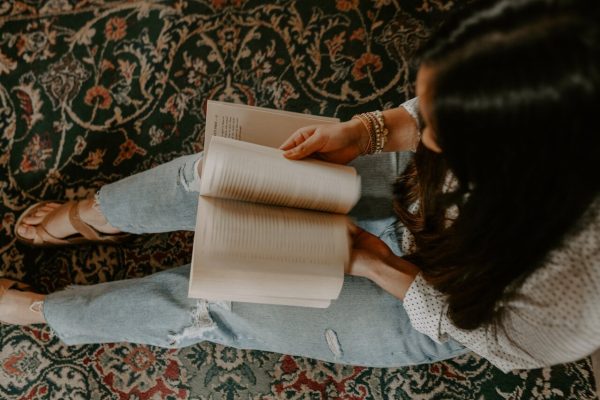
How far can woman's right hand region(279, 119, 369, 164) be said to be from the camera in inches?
25.1

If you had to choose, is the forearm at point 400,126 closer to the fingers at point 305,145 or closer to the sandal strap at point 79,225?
the fingers at point 305,145

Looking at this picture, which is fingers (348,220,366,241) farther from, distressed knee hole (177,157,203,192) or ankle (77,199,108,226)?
ankle (77,199,108,226)

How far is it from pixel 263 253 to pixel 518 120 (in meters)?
0.31

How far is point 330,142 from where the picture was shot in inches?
26.7

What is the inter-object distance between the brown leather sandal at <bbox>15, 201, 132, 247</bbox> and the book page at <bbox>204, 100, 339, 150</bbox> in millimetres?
387

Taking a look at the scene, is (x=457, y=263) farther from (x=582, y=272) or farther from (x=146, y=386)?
(x=146, y=386)

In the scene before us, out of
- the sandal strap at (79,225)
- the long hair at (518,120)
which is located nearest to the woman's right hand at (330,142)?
the long hair at (518,120)

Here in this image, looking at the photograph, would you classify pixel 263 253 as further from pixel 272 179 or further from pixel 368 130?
pixel 368 130

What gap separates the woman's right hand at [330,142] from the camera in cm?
64

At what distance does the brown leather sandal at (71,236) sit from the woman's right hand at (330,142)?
0.54 meters

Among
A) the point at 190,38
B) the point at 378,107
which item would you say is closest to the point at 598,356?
the point at 378,107

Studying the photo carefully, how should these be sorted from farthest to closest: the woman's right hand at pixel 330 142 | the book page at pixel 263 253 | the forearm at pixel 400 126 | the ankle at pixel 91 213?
the ankle at pixel 91 213 → the forearm at pixel 400 126 → the woman's right hand at pixel 330 142 → the book page at pixel 263 253

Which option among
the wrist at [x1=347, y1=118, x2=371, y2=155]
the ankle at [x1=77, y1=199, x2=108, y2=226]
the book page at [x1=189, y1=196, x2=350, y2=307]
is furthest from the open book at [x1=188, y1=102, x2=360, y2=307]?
the ankle at [x1=77, y1=199, x2=108, y2=226]

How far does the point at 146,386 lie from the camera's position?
0.97 meters
